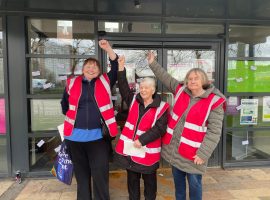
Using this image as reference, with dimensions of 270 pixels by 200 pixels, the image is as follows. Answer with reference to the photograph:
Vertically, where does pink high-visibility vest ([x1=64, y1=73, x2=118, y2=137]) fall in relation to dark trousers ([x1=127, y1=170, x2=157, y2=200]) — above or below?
above

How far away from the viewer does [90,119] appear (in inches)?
106

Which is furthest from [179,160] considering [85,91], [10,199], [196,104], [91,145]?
[10,199]

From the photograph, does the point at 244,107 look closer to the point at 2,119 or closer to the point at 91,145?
the point at 91,145

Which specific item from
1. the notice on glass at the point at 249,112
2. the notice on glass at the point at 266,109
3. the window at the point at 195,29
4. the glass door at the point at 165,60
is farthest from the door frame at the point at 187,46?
the notice on glass at the point at 266,109

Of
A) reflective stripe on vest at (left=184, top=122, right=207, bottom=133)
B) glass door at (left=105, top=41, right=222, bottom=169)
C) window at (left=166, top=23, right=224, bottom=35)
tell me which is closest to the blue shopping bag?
Result: glass door at (left=105, top=41, right=222, bottom=169)

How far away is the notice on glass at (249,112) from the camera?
4359mm

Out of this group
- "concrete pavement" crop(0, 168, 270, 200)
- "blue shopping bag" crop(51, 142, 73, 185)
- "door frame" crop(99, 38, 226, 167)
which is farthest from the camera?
"door frame" crop(99, 38, 226, 167)

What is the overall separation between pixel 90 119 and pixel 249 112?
2961 mm

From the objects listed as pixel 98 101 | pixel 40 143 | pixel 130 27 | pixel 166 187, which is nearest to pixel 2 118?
pixel 40 143

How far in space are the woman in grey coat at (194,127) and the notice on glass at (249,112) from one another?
7.07 feet

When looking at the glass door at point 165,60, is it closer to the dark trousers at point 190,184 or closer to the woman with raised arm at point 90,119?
the woman with raised arm at point 90,119

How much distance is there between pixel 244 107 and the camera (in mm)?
4355

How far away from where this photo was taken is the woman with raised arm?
106 inches

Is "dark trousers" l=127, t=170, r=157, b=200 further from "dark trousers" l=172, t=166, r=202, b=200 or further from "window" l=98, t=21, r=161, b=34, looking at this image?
"window" l=98, t=21, r=161, b=34
